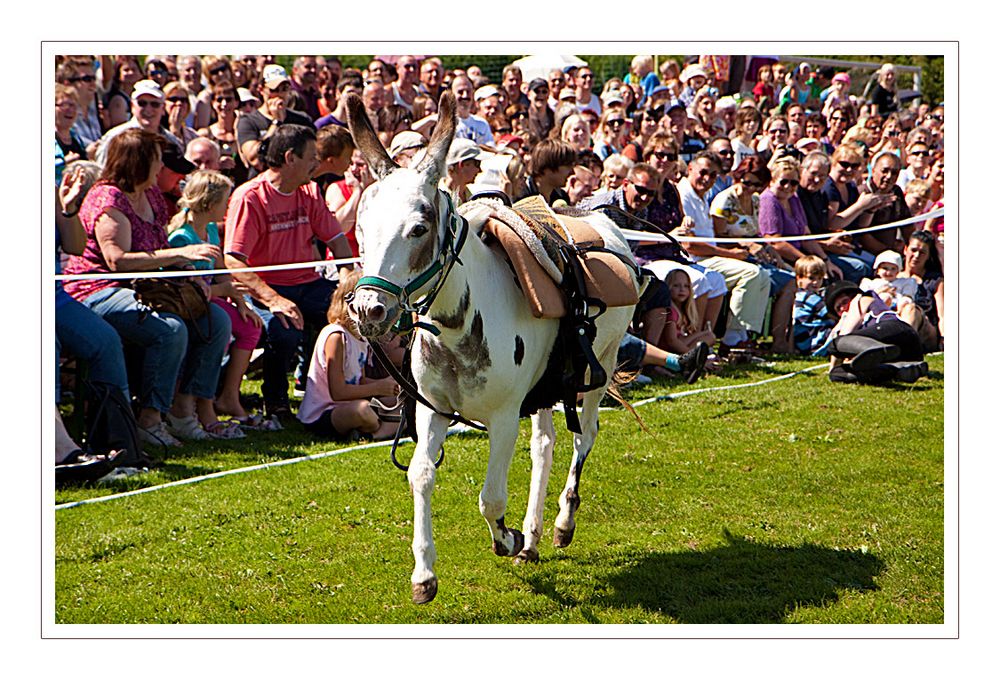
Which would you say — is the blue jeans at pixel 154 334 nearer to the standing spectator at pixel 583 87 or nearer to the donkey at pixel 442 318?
the donkey at pixel 442 318

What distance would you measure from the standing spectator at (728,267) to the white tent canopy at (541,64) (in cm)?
583

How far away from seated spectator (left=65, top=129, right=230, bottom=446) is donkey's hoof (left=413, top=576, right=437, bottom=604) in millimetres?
3735

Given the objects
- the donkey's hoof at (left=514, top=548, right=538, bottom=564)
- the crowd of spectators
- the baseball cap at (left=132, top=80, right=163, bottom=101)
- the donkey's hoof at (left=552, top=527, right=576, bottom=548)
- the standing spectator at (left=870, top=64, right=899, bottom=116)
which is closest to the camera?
the donkey's hoof at (left=514, top=548, right=538, bottom=564)

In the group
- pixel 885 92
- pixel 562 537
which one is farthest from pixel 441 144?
pixel 885 92

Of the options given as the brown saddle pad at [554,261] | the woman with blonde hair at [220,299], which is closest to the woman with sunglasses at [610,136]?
the woman with blonde hair at [220,299]

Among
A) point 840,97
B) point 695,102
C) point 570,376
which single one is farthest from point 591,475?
point 840,97

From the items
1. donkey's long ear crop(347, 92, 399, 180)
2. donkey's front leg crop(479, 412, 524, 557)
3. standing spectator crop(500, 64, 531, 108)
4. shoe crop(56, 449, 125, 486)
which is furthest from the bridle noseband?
standing spectator crop(500, 64, 531, 108)

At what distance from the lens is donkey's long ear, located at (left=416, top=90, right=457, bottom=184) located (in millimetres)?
4816

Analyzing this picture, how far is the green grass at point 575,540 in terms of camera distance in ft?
18.9

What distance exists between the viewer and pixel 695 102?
18.0 meters

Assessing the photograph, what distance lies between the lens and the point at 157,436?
8.38 m

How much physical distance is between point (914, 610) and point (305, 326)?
5.71 m

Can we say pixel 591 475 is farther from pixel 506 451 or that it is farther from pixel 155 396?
pixel 155 396

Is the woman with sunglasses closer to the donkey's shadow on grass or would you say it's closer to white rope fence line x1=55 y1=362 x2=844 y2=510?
white rope fence line x1=55 y1=362 x2=844 y2=510
